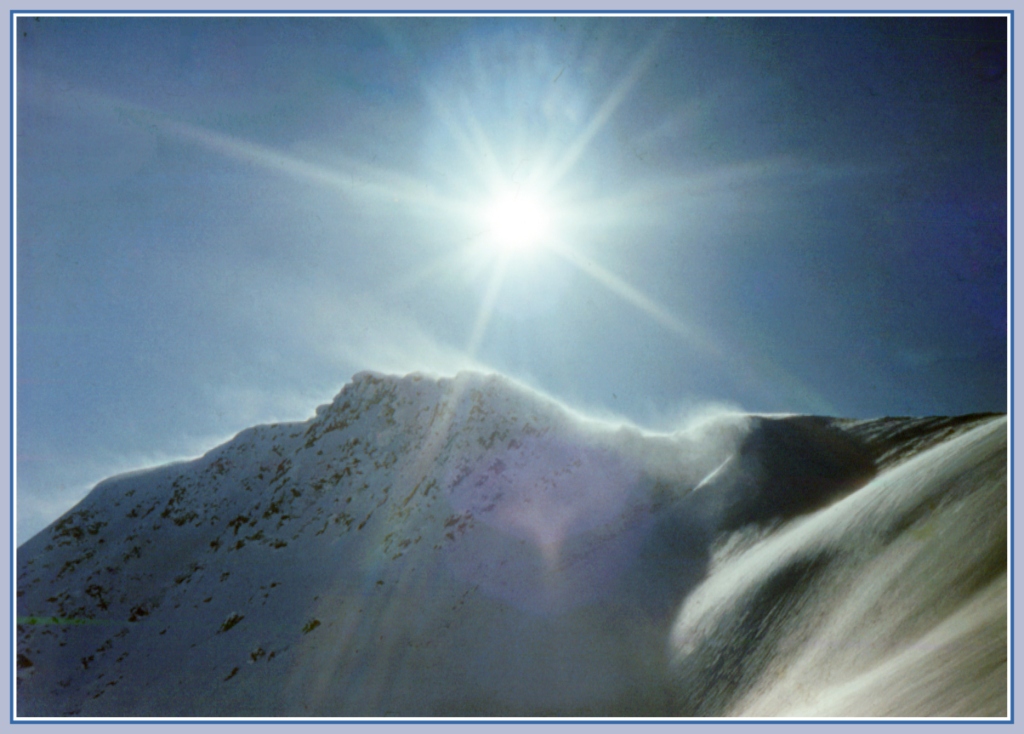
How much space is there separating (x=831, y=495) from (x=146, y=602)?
189ft

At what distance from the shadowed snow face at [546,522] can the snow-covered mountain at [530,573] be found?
18 cm

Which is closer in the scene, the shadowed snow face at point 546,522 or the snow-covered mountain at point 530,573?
the snow-covered mountain at point 530,573

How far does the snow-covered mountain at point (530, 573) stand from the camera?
44.4ft

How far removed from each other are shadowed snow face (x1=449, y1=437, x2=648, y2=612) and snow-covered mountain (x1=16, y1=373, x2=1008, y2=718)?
7.2 inches

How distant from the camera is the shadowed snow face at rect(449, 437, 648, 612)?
100 feet

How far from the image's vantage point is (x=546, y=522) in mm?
36062

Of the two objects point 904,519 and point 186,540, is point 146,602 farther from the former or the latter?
point 904,519

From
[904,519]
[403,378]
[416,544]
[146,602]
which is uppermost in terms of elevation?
[403,378]

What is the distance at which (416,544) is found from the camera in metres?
38.9

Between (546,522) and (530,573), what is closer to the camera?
(530,573)

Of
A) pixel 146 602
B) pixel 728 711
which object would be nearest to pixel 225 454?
pixel 146 602

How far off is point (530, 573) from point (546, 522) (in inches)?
184

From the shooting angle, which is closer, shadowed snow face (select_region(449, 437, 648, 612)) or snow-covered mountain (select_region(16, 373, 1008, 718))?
snow-covered mountain (select_region(16, 373, 1008, 718))

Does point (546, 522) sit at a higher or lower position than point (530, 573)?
higher
